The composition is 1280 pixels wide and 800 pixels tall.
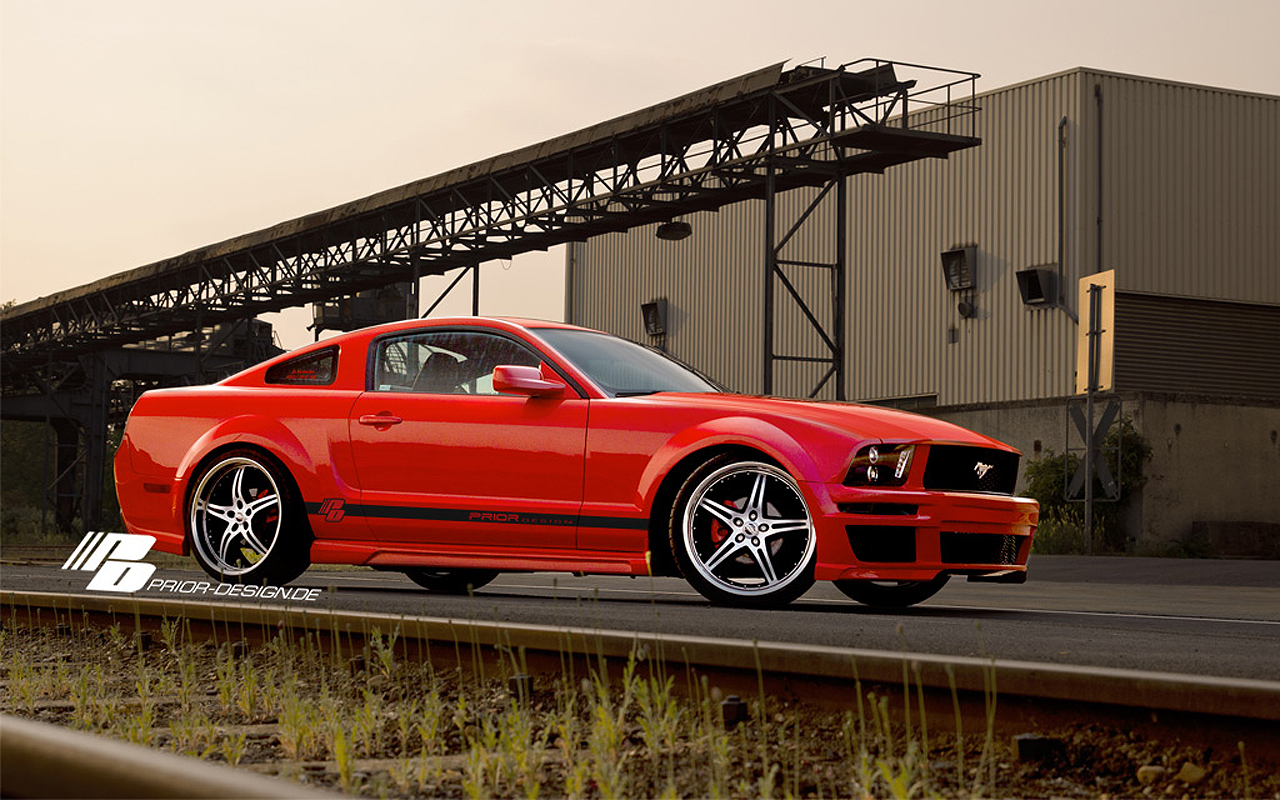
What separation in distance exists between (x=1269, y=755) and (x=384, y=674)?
119 inches

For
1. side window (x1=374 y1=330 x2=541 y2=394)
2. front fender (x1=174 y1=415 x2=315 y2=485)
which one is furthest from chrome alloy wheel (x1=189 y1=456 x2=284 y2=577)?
side window (x1=374 y1=330 x2=541 y2=394)

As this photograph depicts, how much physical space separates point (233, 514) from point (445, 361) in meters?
1.44

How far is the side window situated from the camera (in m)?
8.06

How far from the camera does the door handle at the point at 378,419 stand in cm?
797

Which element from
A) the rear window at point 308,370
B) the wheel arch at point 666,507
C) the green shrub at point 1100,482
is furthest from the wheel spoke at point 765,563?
the green shrub at point 1100,482

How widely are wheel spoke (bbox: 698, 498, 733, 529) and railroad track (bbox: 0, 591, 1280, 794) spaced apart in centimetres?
189

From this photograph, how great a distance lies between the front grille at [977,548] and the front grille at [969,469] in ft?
0.74

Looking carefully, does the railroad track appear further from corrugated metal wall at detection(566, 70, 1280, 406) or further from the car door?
corrugated metal wall at detection(566, 70, 1280, 406)

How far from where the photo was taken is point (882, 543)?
6969mm

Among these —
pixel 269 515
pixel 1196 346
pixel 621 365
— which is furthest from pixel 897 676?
pixel 1196 346

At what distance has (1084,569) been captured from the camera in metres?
18.1

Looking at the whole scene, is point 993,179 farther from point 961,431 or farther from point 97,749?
point 97,749

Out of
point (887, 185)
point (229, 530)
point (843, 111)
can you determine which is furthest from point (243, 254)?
point (229, 530)

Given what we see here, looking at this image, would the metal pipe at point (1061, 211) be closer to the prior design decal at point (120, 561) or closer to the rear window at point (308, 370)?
the prior design decal at point (120, 561)
